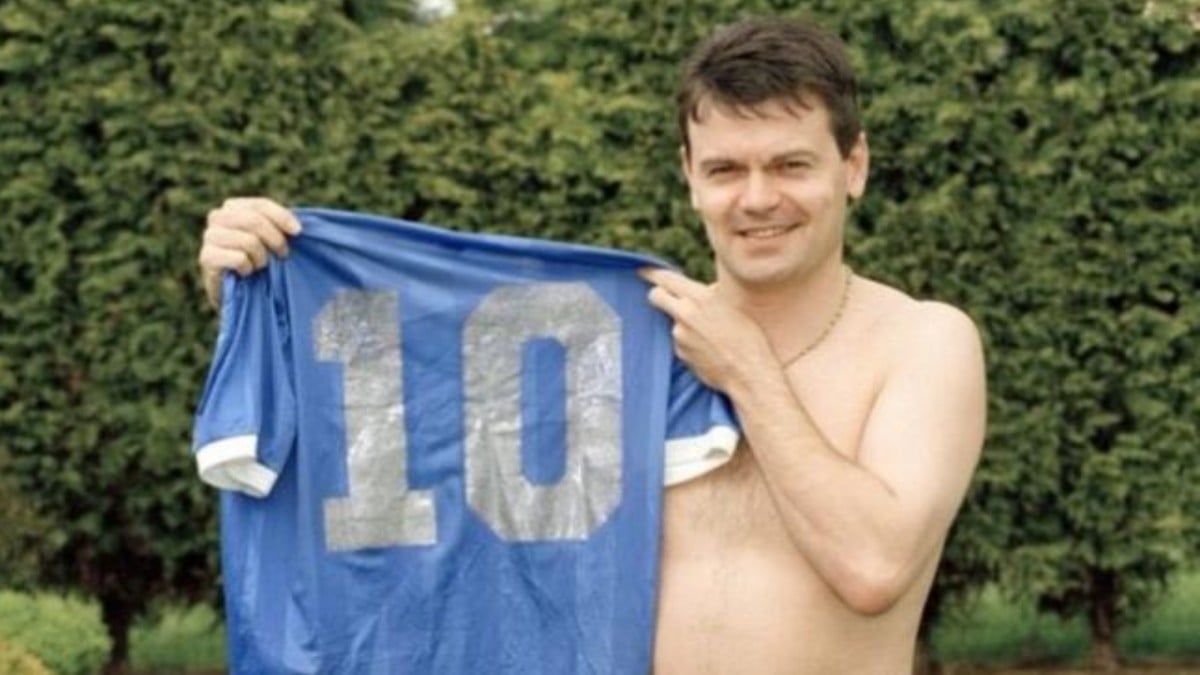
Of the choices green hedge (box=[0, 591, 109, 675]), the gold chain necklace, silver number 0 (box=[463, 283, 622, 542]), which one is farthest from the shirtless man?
green hedge (box=[0, 591, 109, 675])

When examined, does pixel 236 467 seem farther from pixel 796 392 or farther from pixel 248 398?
pixel 796 392

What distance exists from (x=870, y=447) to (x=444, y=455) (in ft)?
2.36

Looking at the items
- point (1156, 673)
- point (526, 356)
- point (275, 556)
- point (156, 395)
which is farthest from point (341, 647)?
point (1156, 673)

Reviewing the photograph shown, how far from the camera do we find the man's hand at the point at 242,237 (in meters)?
4.20

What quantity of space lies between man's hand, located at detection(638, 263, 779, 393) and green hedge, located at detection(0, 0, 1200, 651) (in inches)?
180

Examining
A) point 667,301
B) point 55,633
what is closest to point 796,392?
point 667,301

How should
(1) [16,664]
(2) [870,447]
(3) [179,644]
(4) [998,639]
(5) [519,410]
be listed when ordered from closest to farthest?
1. (2) [870,447]
2. (5) [519,410]
3. (1) [16,664]
4. (4) [998,639]
5. (3) [179,644]

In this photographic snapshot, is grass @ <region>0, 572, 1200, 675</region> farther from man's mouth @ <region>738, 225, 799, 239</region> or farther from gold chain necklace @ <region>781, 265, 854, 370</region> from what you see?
man's mouth @ <region>738, 225, 799, 239</region>

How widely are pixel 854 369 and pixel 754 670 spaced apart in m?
0.46

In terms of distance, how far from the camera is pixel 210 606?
9.32 metres

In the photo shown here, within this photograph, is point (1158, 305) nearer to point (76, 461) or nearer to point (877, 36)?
point (877, 36)

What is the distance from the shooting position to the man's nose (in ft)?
12.5

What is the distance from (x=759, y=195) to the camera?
3.82m

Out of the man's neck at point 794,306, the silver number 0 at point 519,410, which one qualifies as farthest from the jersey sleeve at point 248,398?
the man's neck at point 794,306
